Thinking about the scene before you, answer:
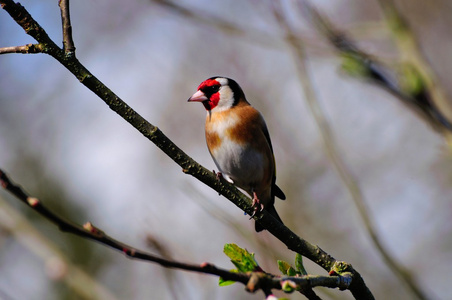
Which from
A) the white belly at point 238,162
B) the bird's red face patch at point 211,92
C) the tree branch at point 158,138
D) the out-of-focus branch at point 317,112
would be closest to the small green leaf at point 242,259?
the tree branch at point 158,138

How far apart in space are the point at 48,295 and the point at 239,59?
18.7 feet

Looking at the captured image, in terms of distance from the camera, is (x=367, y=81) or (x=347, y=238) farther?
(x=347, y=238)

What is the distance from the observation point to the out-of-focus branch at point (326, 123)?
2.57 m

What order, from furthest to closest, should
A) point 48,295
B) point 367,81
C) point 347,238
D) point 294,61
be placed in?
point 48,295 → point 347,238 → point 294,61 → point 367,81

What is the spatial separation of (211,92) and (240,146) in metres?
0.77

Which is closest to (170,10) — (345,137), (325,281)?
(325,281)

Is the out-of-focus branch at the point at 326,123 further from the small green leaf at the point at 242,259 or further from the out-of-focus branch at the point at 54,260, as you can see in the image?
the out-of-focus branch at the point at 54,260

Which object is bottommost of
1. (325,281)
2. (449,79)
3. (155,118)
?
(325,281)

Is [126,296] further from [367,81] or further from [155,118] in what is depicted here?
[367,81]

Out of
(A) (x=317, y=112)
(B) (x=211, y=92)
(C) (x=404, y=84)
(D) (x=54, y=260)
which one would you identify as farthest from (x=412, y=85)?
(D) (x=54, y=260)

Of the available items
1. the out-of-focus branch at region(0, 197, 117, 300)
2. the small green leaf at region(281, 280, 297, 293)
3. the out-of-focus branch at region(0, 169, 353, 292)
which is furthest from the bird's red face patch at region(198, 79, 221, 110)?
the small green leaf at region(281, 280, 297, 293)

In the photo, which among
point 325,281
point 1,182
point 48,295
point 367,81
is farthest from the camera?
point 48,295

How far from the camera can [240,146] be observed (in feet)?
13.4

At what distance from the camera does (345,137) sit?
10.5 metres
